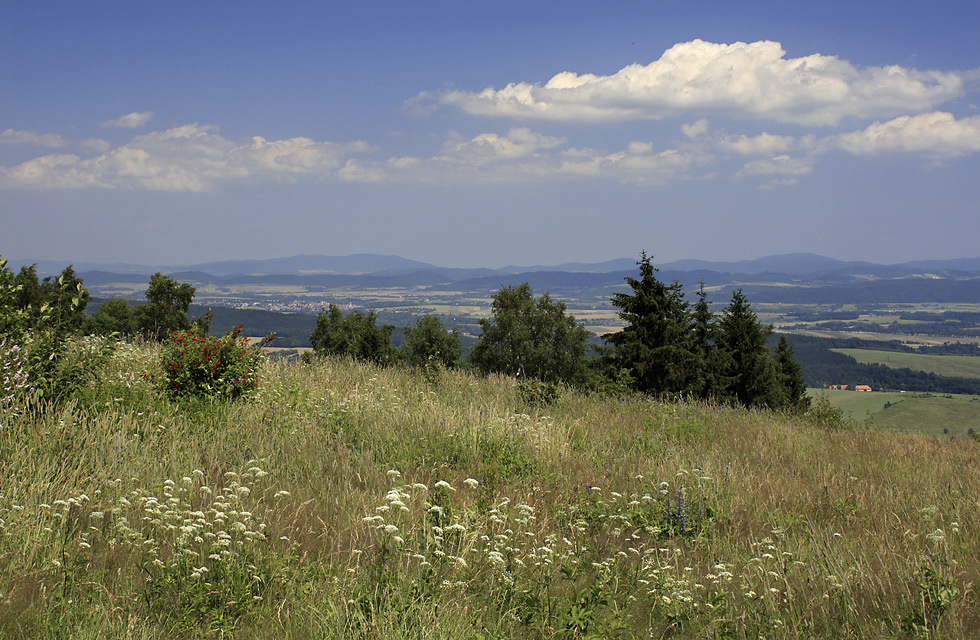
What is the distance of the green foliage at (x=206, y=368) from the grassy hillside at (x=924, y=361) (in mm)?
171937

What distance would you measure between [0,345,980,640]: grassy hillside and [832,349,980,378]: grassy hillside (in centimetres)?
17095

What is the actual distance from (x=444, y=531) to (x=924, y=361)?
191 meters

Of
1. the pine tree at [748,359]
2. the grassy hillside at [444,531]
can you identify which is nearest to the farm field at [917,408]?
the pine tree at [748,359]

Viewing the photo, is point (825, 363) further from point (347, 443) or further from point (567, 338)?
point (347, 443)

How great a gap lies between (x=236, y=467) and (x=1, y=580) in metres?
2.16

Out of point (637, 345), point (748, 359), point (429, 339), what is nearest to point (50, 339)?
point (637, 345)

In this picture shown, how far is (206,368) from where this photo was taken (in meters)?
7.88

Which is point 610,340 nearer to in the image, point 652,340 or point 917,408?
point 652,340

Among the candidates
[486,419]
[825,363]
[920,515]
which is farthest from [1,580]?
[825,363]

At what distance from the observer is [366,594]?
3.13 meters

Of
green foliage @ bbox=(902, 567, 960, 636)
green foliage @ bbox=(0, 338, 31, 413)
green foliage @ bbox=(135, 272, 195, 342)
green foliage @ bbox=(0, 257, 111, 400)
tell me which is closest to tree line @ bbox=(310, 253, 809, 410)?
green foliage @ bbox=(135, 272, 195, 342)

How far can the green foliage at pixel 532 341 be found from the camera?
5412cm

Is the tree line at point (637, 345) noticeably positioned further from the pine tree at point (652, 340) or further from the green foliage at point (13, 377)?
the green foliage at point (13, 377)

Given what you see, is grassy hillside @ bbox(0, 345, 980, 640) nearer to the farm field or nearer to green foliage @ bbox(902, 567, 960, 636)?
green foliage @ bbox(902, 567, 960, 636)
